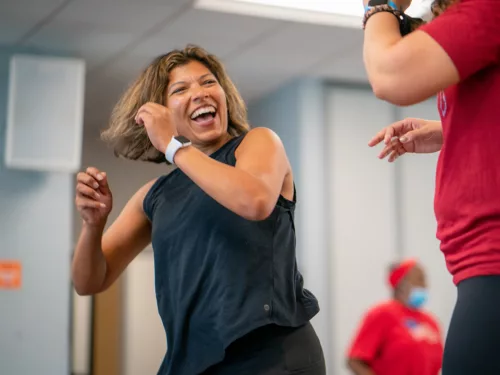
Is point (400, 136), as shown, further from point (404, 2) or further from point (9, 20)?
point (9, 20)

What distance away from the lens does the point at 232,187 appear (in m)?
1.32

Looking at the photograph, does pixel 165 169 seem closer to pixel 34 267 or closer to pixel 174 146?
pixel 34 267

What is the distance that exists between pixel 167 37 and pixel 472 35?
3445 millimetres

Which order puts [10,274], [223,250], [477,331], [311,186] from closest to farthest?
[477,331]
[223,250]
[10,274]
[311,186]

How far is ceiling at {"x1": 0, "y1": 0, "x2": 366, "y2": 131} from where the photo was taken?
3908mm

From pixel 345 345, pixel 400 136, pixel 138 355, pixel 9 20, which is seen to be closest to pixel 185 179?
pixel 400 136

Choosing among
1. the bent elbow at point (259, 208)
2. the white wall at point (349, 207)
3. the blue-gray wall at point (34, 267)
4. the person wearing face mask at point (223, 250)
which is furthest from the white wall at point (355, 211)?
the bent elbow at point (259, 208)

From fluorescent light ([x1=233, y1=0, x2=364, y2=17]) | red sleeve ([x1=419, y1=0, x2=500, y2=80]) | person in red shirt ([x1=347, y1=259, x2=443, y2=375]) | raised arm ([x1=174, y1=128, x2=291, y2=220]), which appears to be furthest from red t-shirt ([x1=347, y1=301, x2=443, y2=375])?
red sleeve ([x1=419, y1=0, x2=500, y2=80])

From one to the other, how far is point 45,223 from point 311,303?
315cm

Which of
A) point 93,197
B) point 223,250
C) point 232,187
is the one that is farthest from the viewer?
point 93,197

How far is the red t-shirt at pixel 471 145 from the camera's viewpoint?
3.19 ft

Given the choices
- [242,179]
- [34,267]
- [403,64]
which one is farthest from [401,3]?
[34,267]

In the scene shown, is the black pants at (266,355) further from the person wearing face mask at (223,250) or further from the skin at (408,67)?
the skin at (408,67)

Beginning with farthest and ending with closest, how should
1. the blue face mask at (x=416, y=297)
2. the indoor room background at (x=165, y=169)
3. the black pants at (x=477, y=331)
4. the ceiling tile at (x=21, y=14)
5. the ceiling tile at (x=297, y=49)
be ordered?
the ceiling tile at (x=297, y=49)
the indoor room background at (x=165, y=169)
the ceiling tile at (x=21, y=14)
the blue face mask at (x=416, y=297)
the black pants at (x=477, y=331)
